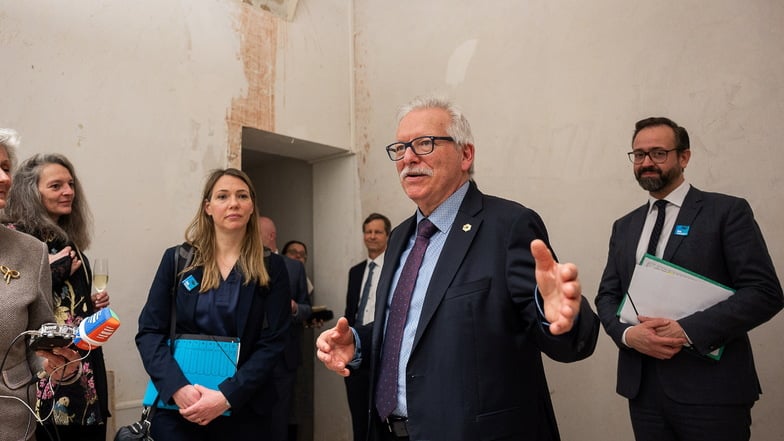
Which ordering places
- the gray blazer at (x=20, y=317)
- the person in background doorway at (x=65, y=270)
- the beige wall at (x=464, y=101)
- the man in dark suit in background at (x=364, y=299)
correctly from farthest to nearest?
the man in dark suit in background at (x=364, y=299)
the beige wall at (x=464, y=101)
the person in background doorway at (x=65, y=270)
the gray blazer at (x=20, y=317)

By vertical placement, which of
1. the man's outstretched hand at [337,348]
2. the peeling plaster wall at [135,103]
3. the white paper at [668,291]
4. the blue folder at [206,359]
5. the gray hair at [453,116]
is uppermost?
the peeling plaster wall at [135,103]

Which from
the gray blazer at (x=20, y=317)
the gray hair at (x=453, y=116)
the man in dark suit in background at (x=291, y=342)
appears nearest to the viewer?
the gray blazer at (x=20, y=317)

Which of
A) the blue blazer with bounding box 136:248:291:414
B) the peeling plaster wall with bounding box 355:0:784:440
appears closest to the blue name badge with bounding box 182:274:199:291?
the blue blazer with bounding box 136:248:291:414

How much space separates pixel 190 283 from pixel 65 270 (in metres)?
0.50

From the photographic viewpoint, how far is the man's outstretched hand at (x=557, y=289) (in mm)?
1189

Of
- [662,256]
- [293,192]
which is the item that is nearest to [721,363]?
[662,256]

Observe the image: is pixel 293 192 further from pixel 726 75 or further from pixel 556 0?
pixel 726 75

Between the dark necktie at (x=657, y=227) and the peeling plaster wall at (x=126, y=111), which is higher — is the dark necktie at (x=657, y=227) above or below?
below

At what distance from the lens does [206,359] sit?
2.32 meters

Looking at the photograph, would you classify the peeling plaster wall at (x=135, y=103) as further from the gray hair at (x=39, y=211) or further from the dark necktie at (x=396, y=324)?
the dark necktie at (x=396, y=324)

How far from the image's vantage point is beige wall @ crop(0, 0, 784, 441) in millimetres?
3037

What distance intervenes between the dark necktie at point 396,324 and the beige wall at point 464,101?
7.02ft

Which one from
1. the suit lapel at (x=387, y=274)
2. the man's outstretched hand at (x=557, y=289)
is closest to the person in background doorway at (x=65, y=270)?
the suit lapel at (x=387, y=274)

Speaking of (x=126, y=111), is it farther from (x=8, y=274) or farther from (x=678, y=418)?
(x=678, y=418)
